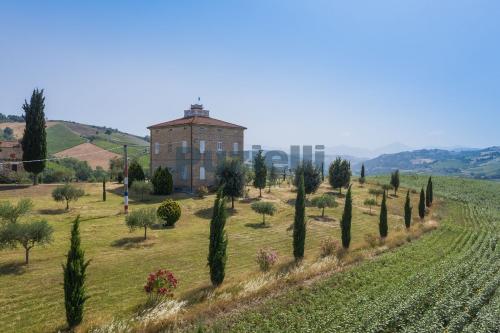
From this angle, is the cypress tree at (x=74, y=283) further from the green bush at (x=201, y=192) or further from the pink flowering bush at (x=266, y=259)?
the green bush at (x=201, y=192)

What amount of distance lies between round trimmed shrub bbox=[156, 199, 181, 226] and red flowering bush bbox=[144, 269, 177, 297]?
14.5 m

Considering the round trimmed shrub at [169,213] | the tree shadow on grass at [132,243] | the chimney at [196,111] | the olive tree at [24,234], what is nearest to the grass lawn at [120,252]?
the tree shadow on grass at [132,243]

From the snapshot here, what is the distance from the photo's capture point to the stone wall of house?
4359 centimetres

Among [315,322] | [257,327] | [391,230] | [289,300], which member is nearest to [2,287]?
[257,327]

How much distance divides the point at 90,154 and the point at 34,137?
75.2 meters

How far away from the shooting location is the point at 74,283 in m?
11.8

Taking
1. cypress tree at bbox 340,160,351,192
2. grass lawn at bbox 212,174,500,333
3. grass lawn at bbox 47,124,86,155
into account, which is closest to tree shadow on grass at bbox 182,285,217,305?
grass lawn at bbox 212,174,500,333

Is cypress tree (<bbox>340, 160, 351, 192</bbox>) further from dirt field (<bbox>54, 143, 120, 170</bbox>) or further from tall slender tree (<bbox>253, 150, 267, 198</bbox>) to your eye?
dirt field (<bbox>54, 143, 120, 170</bbox>)

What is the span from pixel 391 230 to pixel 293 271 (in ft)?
61.5

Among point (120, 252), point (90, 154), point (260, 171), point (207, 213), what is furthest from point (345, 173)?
point (90, 154)

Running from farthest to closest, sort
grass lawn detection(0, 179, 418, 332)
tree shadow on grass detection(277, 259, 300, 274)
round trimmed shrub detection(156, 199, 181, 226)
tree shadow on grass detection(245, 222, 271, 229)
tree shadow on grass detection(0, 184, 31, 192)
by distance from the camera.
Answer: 1. tree shadow on grass detection(0, 184, 31, 192)
2. tree shadow on grass detection(245, 222, 271, 229)
3. round trimmed shrub detection(156, 199, 181, 226)
4. tree shadow on grass detection(277, 259, 300, 274)
5. grass lawn detection(0, 179, 418, 332)

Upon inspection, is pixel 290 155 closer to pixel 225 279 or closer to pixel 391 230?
pixel 391 230

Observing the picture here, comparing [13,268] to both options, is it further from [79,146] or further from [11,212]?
[79,146]

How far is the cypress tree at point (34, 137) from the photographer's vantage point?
3972cm
